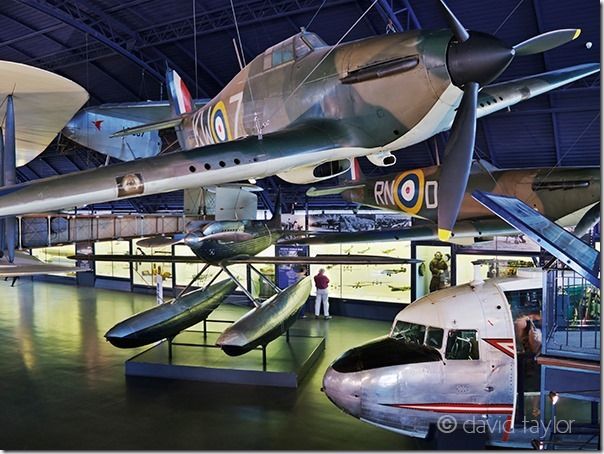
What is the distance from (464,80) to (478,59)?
22cm

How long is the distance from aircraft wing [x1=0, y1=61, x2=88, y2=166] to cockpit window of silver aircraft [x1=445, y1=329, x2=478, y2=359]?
498 cm

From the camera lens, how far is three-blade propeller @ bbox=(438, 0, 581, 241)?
3822 mm

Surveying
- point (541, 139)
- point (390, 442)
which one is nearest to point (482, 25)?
point (541, 139)

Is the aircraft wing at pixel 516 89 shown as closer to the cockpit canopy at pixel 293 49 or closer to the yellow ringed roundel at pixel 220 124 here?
the cockpit canopy at pixel 293 49

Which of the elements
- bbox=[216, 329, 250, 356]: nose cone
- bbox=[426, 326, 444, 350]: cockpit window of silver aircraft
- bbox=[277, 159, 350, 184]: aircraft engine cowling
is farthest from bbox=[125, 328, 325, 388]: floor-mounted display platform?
bbox=[277, 159, 350, 184]: aircraft engine cowling

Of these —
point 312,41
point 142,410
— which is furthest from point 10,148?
point 142,410

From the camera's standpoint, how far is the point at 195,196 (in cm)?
1117

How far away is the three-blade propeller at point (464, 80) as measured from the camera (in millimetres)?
3822

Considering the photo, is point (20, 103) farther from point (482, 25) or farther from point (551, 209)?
point (482, 25)

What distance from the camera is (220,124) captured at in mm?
6375

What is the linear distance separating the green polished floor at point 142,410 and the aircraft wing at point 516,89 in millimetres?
4479

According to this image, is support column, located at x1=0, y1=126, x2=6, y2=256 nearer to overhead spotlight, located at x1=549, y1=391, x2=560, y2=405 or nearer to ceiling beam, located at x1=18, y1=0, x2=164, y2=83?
overhead spotlight, located at x1=549, y1=391, x2=560, y2=405

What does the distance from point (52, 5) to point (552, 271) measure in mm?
14382

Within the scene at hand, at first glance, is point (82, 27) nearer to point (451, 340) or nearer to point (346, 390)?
point (346, 390)
